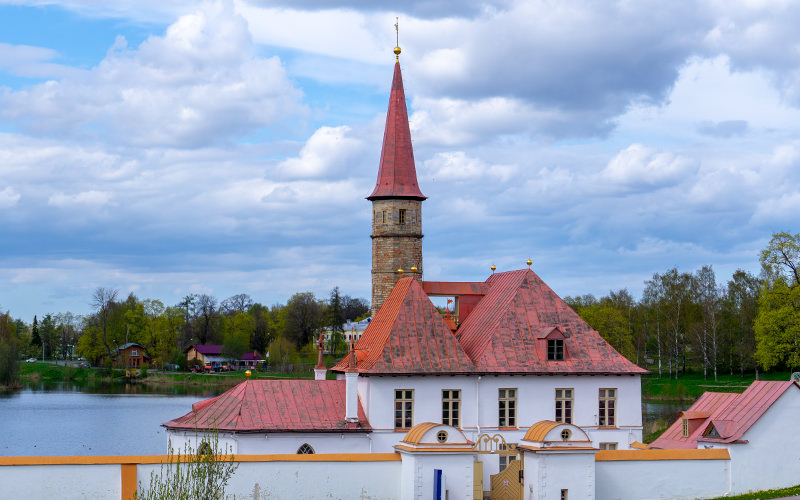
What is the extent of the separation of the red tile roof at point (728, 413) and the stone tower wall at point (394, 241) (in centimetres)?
1614

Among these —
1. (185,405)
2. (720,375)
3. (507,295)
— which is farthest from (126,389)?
(507,295)

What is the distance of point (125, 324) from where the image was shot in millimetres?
119875

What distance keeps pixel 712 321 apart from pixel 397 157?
4852 centimetres

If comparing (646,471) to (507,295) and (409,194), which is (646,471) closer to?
(507,295)

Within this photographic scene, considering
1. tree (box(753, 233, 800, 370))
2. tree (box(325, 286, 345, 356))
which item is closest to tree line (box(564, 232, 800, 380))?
tree (box(753, 233, 800, 370))

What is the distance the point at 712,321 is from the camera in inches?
3278

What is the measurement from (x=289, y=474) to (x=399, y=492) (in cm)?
289

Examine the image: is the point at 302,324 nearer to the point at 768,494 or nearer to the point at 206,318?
the point at 206,318

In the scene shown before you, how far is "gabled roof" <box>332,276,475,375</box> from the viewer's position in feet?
99.7

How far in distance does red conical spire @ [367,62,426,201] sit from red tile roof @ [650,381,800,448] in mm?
17772

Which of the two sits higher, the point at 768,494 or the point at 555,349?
the point at 555,349

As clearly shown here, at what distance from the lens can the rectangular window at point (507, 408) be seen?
3092 cm

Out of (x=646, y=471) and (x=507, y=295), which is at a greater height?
(x=507, y=295)

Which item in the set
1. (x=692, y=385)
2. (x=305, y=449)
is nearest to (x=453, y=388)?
(x=305, y=449)
